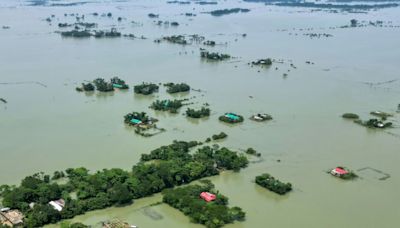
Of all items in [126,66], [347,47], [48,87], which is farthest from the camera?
[347,47]

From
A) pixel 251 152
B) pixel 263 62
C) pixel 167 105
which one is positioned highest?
pixel 263 62

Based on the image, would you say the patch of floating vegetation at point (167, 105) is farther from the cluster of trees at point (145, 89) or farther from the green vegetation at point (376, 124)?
the green vegetation at point (376, 124)

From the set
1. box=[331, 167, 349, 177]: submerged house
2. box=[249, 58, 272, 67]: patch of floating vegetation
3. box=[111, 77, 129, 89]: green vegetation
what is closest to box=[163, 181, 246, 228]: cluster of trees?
box=[331, 167, 349, 177]: submerged house

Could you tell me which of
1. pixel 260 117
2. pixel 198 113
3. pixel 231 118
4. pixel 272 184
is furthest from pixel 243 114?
pixel 272 184

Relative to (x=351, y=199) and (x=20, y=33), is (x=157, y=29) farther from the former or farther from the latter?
(x=351, y=199)

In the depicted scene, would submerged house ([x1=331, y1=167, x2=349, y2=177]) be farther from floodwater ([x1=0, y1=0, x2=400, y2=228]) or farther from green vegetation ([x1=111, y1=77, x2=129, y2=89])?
green vegetation ([x1=111, y1=77, x2=129, y2=89])

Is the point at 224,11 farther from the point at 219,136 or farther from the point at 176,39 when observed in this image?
the point at 219,136

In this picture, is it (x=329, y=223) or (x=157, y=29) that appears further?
(x=157, y=29)

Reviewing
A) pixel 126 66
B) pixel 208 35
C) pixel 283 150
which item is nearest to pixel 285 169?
pixel 283 150
